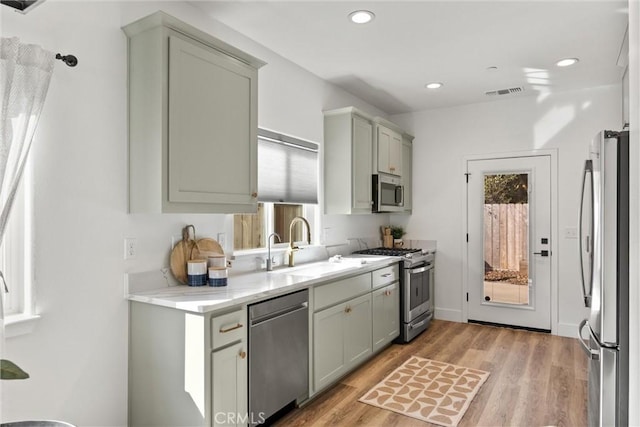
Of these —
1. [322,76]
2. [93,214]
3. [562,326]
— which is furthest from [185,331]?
[562,326]

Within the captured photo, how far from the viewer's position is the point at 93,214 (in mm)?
2102

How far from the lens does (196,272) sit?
248cm

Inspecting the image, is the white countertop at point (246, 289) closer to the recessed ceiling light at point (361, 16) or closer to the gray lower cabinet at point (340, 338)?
the gray lower cabinet at point (340, 338)

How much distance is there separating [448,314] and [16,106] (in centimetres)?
479

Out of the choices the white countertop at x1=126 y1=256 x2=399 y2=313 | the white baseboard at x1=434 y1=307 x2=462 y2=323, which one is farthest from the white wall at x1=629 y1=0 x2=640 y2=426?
the white baseboard at x1=434 y1=307 x2=462 y2=323

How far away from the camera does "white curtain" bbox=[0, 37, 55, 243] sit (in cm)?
164

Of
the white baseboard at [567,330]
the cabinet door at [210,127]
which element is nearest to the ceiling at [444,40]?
the cabinet door at [210,127]

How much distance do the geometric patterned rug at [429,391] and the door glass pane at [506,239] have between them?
159 cm

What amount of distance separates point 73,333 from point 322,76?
9.85 feet

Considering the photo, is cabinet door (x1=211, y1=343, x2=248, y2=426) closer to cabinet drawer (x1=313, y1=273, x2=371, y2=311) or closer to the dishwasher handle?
the dishwasher handle

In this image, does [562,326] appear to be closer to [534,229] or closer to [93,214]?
[534,229]

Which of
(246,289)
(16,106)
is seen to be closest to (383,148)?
(246,289)

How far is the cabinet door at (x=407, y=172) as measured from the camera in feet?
16.6

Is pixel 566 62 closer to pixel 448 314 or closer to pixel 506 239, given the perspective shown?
pixel 506 239
